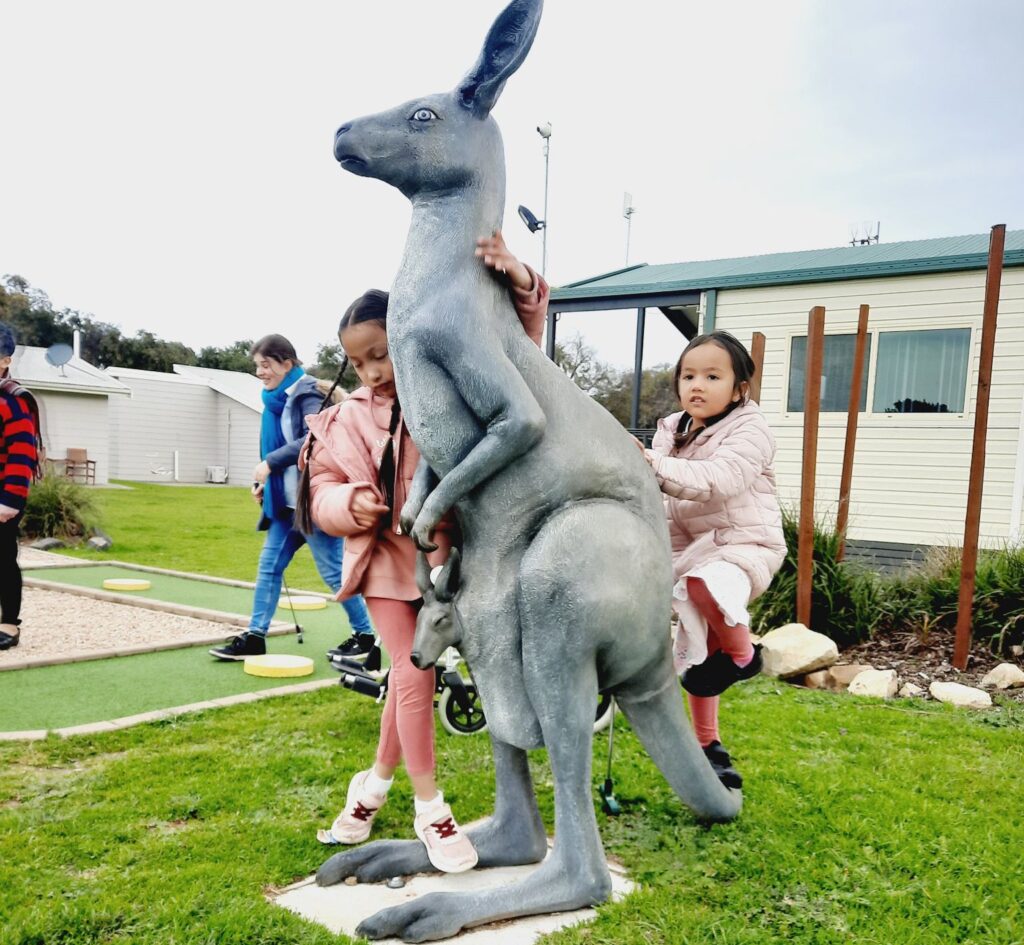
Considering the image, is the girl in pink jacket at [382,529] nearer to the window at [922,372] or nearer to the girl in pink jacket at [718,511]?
the girl in pink jacket at [718,511]

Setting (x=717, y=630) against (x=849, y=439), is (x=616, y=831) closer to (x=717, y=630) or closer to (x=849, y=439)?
(x=717, y=630)

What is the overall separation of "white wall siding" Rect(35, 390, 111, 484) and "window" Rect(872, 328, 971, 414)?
64.8 ft

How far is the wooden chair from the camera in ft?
71.9

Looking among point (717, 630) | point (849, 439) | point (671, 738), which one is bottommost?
point (671, 738)

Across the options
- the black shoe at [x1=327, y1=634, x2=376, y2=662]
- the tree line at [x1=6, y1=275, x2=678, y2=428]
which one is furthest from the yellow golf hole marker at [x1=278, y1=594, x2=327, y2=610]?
the tree line at [x1=6, y1=275, x2=678, y2=428]

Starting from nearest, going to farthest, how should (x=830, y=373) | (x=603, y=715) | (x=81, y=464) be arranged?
(x=603, y=715), (x=830, y=373), (x=81, y=464)

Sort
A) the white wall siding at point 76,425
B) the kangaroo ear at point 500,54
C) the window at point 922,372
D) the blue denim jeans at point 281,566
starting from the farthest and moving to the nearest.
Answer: the white wall siding at point 76,425, the window at point 922,372, the blue denim jeans at point 281,566, the kangaroo ear at point 500,54

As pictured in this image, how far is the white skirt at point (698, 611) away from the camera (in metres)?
2.75

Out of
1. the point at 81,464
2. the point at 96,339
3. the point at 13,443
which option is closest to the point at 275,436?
the point at 13,443

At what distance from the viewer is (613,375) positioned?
26031 mm

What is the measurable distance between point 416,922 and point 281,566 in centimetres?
359

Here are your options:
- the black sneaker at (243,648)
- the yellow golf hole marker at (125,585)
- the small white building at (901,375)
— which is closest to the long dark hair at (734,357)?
the black sneaker at (243,648)

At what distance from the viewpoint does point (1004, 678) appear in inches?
206

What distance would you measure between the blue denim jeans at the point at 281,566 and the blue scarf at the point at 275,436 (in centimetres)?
10
